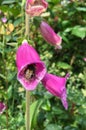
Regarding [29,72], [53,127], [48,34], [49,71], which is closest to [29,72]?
[29,72]

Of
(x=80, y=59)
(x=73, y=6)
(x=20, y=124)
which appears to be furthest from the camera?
(x=80, y=59)

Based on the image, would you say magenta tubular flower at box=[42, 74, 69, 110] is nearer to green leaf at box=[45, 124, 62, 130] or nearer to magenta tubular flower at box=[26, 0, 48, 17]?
magenta tubular flower at box=[26, 0, 48, 17]

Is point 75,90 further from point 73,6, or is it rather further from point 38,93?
point 73,6

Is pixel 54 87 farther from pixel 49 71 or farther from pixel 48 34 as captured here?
pixel 49 71

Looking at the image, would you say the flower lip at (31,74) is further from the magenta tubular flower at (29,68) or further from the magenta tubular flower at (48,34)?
the magenta tubular flower at (48,34)

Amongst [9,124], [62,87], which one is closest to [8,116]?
[9,124]

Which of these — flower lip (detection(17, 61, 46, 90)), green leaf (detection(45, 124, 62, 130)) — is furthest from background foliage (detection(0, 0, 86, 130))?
flower lip (detection(17, 61, 46, 90))

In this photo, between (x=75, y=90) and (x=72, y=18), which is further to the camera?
(x=72, y=18)
